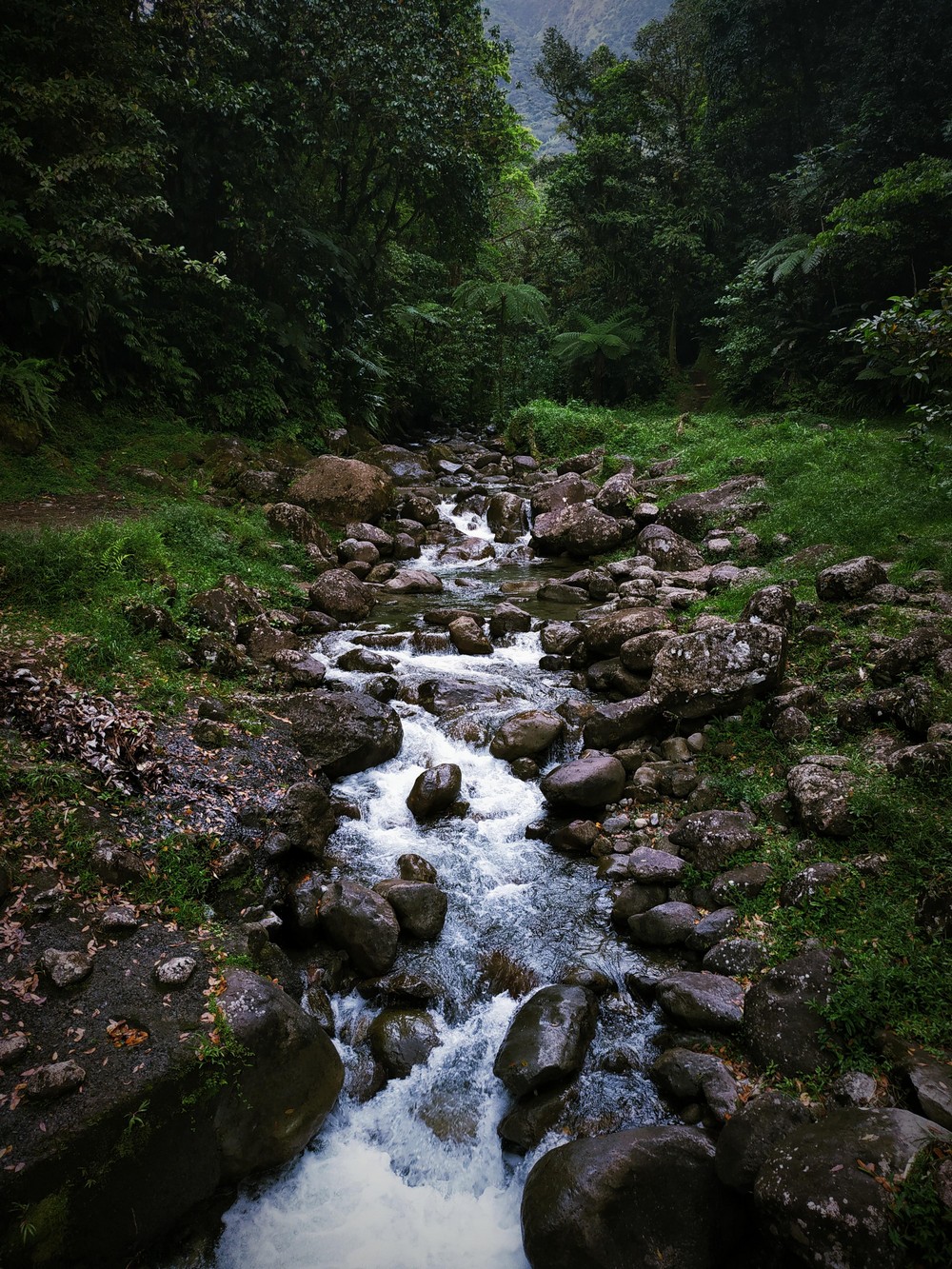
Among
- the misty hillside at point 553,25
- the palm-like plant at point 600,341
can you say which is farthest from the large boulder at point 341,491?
the misty hillside at point 553,25

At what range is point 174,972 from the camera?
376 cm

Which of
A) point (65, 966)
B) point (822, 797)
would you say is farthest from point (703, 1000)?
point (65, 966)

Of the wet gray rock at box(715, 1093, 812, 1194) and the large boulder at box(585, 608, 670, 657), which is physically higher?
the large boulder at box(585, 608, 670, 657)

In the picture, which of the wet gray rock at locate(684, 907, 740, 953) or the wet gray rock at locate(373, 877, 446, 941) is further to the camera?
the wet gray rock at locate(373, 877, 446, 941)

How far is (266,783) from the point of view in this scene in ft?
19.6

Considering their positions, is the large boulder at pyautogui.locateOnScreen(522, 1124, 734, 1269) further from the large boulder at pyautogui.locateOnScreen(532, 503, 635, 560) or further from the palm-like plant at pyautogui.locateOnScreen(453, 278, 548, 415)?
the palm-like plant at pyautogui.locateOnScreen(453, 278, 548, 415)

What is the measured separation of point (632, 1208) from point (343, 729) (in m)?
4.61

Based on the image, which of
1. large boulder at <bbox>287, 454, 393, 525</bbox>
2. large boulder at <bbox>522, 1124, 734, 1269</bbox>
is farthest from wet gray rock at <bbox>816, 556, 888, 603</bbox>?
large boulder at <bbox>287, 454, 393, 525</bbox>

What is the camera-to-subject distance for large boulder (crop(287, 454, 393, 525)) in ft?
45.0

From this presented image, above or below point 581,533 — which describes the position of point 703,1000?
below

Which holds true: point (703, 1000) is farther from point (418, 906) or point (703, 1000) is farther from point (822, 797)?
point (418, 906)

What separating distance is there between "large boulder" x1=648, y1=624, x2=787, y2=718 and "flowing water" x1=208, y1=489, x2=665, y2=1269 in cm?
141

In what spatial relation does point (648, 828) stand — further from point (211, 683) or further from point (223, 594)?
point (223, 594)

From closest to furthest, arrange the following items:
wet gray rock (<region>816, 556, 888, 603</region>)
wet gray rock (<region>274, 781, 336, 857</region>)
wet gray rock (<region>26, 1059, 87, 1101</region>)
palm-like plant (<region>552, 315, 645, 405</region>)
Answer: wet gray rock (<region>26, 1059, 87, 1101</region>), wet gray rock (<region>274, 781, 336, 857</region>), wet gray rock (<region>816, 556, 888, 603</region>), palm-like plant (<region>552, 315, 645, 405</region>)
